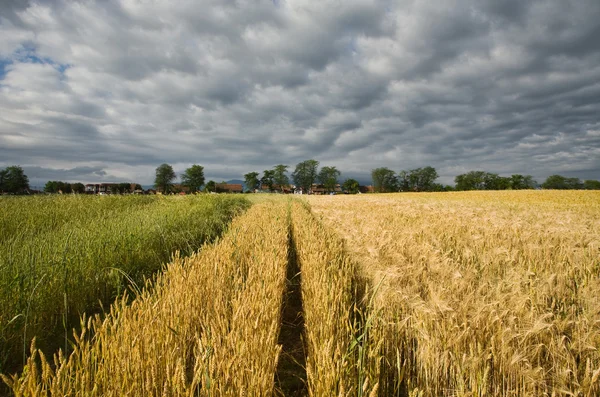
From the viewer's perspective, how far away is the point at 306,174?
137375 millimetres

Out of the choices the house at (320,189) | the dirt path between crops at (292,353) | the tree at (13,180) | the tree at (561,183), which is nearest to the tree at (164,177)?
the tree at (13,180)

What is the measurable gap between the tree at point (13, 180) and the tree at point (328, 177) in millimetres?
108738

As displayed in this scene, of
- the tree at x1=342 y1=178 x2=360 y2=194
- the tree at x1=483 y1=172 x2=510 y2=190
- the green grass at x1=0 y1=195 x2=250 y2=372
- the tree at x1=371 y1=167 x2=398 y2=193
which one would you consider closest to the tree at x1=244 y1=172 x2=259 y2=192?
the tree at x1=342 y1=178 x2=360 y2=194

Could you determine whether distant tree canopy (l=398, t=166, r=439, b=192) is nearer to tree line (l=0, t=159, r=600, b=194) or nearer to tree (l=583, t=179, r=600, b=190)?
tree line (l=0, t=159, r=600, b=194)

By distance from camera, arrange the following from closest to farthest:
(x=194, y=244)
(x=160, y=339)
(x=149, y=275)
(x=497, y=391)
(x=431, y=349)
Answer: (x=497, y=391) < (x=431, y=349) < (x=160, y=339) < (x=149, y=275) < (x=194, y=244)

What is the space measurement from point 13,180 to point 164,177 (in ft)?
137

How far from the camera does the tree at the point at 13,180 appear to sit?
3125 inches

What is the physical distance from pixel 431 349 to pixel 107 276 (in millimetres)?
4525

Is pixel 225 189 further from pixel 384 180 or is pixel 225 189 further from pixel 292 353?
pixel 292 353

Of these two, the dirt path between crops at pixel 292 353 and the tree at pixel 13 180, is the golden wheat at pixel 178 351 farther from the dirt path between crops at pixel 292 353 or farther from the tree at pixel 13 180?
the tree at pixel 13 180

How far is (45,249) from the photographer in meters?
4.33

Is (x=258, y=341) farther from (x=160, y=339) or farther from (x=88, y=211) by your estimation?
(x=88, y=211)

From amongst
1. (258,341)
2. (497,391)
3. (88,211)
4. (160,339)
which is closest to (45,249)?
(160,339)

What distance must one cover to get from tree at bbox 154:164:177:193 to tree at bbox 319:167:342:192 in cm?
6768
